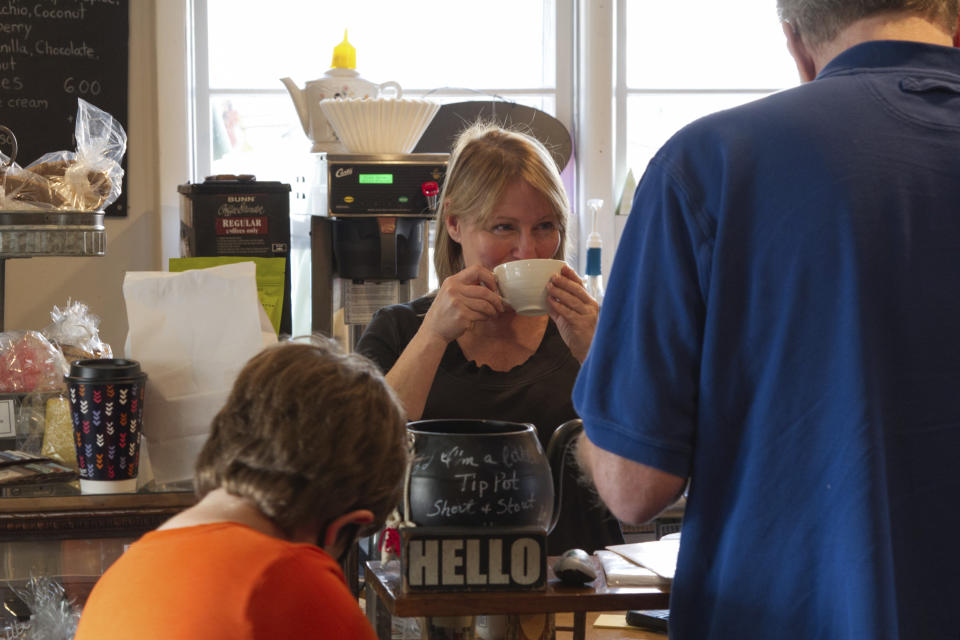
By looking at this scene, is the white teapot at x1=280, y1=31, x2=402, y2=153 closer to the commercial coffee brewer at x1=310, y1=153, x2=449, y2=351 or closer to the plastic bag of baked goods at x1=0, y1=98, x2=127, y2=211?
the commercial coffee brewer at x1=310, y1=153, x2=449, y2=351

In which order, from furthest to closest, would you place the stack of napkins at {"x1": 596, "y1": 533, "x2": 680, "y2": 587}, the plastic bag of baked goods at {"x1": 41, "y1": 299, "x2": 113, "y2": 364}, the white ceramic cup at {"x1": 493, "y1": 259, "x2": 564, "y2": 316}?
the plastic bag of baked goods at {"x1": 41, "y1": 299, "x2": 113, "y2": 364}
the white ceramic cup at {"x1": 493, "y1": 259, "x2": 564, "y2": 316}
the stack of napkins at {"x1": 596, "y1": 533, "x2": 680, "y2": 587}

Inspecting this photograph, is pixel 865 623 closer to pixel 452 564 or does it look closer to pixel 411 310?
pixel 452 564

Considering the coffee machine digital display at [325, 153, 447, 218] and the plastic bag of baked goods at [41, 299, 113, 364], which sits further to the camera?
the coffee machine digital display at [325, 153, 447, 218]

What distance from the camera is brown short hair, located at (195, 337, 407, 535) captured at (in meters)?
0.85

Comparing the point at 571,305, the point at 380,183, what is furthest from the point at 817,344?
the point at 380,183

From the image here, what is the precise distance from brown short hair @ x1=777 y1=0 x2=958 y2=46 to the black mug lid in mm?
888

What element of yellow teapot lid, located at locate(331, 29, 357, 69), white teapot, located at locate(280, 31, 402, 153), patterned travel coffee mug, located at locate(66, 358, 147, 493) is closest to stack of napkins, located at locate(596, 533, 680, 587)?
patterned travel coffee mug, located at locate(66, 358, 147, 493)

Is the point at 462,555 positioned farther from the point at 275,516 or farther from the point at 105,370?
the point at 105,370

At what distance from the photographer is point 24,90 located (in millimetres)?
2984

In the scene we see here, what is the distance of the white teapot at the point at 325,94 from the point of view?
2.50m

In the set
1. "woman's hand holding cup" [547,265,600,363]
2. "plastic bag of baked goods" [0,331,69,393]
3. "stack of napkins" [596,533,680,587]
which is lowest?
"stack of napkins" [596,533,680,587]

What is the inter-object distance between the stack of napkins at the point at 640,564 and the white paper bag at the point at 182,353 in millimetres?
568

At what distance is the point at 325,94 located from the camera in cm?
250

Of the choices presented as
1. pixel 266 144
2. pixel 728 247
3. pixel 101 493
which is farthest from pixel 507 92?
pixel 728 247
